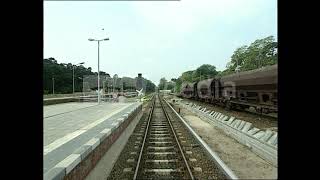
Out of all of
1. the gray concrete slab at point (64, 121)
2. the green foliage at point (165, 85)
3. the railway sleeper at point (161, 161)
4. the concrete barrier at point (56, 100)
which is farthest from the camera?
the green foliage at point (165, 85)

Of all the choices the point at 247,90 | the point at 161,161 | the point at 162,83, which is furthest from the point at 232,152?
the point at 162,83

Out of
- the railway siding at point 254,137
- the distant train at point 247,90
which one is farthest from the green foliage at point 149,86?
the railway siding at point 254,137

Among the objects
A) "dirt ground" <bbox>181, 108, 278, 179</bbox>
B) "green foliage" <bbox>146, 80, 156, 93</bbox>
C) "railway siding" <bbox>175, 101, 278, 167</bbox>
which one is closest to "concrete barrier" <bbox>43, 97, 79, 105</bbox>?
"railway siding" <bbox>175, 101, 278, 167</bbox>

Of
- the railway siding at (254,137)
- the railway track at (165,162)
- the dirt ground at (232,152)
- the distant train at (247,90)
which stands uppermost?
the distant train at (247,90)

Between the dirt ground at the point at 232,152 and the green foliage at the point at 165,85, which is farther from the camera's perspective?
the green foliage at the point at 165,85

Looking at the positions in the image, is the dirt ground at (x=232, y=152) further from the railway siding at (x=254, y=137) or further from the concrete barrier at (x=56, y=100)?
the concrete barrier at (x=56, y=100)

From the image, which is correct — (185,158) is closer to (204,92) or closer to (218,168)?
(218,168)

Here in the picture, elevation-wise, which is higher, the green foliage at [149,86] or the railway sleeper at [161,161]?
the green foliage at [149,86]

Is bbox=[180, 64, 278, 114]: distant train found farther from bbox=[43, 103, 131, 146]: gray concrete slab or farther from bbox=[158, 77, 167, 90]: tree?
bbox=[158, 77, 167, 90]: tree

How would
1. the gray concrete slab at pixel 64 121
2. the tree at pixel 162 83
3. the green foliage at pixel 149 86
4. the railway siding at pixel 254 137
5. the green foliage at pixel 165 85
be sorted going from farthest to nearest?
the tree at pixel 162 83
the green foliage at pixel 165 85
the green foliage at pixel 149 86
the gray concrete slab at pixel 64 121
the railway siding at pixel 254 137

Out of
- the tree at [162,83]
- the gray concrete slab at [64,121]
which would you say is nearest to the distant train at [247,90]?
the gray concrete slab at [64,121]

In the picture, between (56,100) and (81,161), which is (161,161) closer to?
(81,161)
